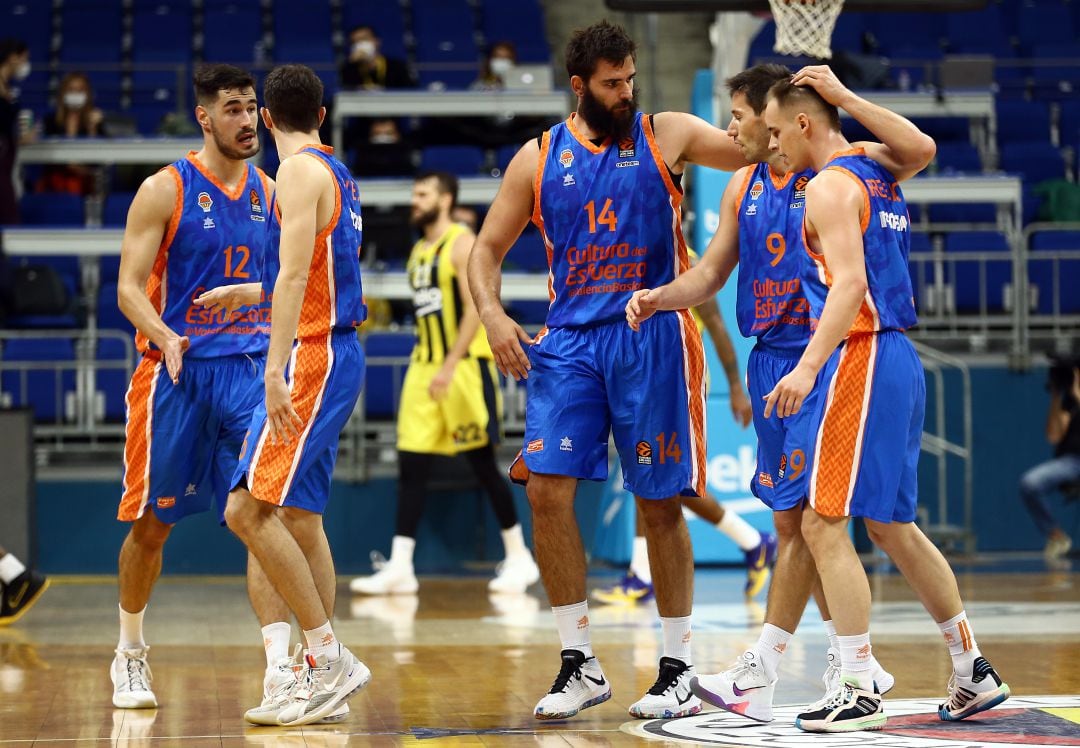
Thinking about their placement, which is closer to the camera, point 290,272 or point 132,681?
point 290,272

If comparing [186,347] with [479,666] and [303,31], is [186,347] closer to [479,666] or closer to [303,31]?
[479,666]

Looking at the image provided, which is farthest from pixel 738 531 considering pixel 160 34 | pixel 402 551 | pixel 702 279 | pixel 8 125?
pixel 160 34

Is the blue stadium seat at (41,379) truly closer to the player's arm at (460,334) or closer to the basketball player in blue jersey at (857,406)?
the player's arm at (460,334)

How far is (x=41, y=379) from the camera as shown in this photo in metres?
12.4

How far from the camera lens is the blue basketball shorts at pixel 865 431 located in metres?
4.84

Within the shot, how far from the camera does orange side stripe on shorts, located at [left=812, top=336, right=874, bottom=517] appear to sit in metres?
4.84

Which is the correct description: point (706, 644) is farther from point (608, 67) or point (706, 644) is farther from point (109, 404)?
point (109, 404)

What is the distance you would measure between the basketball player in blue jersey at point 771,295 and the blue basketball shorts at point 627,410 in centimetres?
16

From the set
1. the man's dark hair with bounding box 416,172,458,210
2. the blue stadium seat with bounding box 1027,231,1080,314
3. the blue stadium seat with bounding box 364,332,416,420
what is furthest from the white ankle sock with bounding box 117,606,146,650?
A: the blue stadium seat with bounding box 1027,231,1080,314

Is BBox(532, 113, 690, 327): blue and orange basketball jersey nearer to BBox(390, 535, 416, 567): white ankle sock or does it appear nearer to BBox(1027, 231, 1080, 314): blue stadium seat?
BBox(390, 535, 416, 567): white ankle sock

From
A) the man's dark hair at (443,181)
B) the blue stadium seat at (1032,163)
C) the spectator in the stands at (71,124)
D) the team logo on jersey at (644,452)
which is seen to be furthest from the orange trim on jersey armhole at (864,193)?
the blue stadium seat at (1032,163)

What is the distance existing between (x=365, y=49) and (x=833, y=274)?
11.0 m

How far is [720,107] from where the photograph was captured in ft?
35.1

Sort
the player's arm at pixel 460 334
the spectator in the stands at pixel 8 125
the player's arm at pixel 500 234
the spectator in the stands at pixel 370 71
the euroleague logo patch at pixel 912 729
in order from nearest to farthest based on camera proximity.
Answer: the euroleague logo patch at pixel 912 729, the player's arm at pixel 500 234, the player's arm at pixel 460 334, the spectator in the stands at pixel 8 125, the spectator in the stands at pixel 370 71
